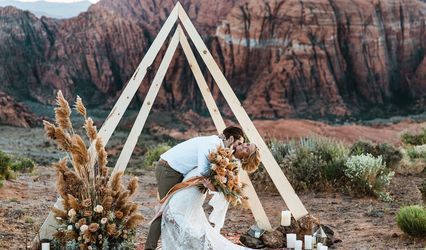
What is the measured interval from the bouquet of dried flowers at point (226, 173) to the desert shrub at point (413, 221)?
7.49 ft

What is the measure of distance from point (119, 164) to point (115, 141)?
17165mm

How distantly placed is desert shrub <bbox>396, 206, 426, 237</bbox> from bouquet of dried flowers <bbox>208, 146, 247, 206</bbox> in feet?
7.49

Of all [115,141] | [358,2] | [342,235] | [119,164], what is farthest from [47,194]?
[358,2]

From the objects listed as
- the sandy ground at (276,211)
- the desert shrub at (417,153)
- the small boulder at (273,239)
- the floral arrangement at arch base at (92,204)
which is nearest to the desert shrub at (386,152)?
the sandy ground at (276,211)

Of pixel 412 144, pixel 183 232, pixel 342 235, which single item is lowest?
pixel 412 144

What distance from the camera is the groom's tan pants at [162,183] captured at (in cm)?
462

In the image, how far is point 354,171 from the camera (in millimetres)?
8625

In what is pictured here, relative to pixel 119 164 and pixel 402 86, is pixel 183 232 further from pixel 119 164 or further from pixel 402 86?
pixel 402 86

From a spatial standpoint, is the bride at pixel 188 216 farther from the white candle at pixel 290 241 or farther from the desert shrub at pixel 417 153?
the desert shrub at pixel 417 153

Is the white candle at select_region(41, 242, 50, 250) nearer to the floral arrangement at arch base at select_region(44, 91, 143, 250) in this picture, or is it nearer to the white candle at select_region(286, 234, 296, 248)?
the floral arrangement at arch base at select_region(44, 91, 143, 250)

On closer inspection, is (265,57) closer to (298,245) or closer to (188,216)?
(298,245)

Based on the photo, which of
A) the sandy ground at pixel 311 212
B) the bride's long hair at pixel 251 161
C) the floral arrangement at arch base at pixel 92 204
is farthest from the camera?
the sandy ground at pixel 311 212

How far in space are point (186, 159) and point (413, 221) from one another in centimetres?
264

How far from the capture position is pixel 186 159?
462 centimetres
